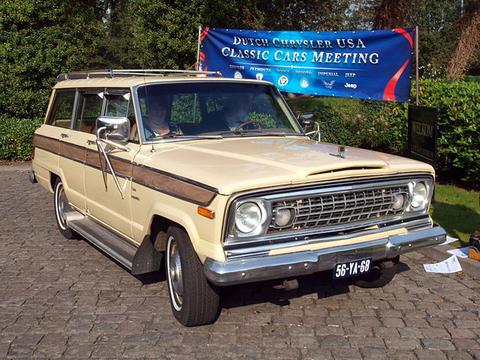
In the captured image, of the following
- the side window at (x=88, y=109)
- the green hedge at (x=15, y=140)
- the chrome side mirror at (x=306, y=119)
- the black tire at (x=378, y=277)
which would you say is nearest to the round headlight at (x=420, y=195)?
the black tire at (x=378, y=277)

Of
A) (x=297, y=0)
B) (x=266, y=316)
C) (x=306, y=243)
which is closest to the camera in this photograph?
(x=306, y=243)

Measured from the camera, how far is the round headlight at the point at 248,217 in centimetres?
401

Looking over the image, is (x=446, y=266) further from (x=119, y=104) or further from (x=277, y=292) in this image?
(x=119, y=104)

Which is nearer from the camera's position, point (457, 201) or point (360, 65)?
point (457, 201)

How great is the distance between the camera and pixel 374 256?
4441mm

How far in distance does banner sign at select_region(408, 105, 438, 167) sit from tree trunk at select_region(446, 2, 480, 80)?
304 inches

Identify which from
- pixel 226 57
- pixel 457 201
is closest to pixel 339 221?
pixel 457 201

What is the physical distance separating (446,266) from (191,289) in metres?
2.86

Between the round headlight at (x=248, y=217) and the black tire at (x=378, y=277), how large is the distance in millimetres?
1529

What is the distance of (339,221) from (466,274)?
209 cm

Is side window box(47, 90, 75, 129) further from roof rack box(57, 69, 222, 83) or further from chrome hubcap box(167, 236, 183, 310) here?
chrome hubcap box(167, 236, 183, 310)

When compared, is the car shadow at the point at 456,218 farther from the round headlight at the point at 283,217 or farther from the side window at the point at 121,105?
the side window at the point at 121,105

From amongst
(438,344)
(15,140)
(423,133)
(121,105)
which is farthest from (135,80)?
(15,140)

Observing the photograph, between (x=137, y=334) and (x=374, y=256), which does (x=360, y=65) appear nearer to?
(x=374, y=256)
